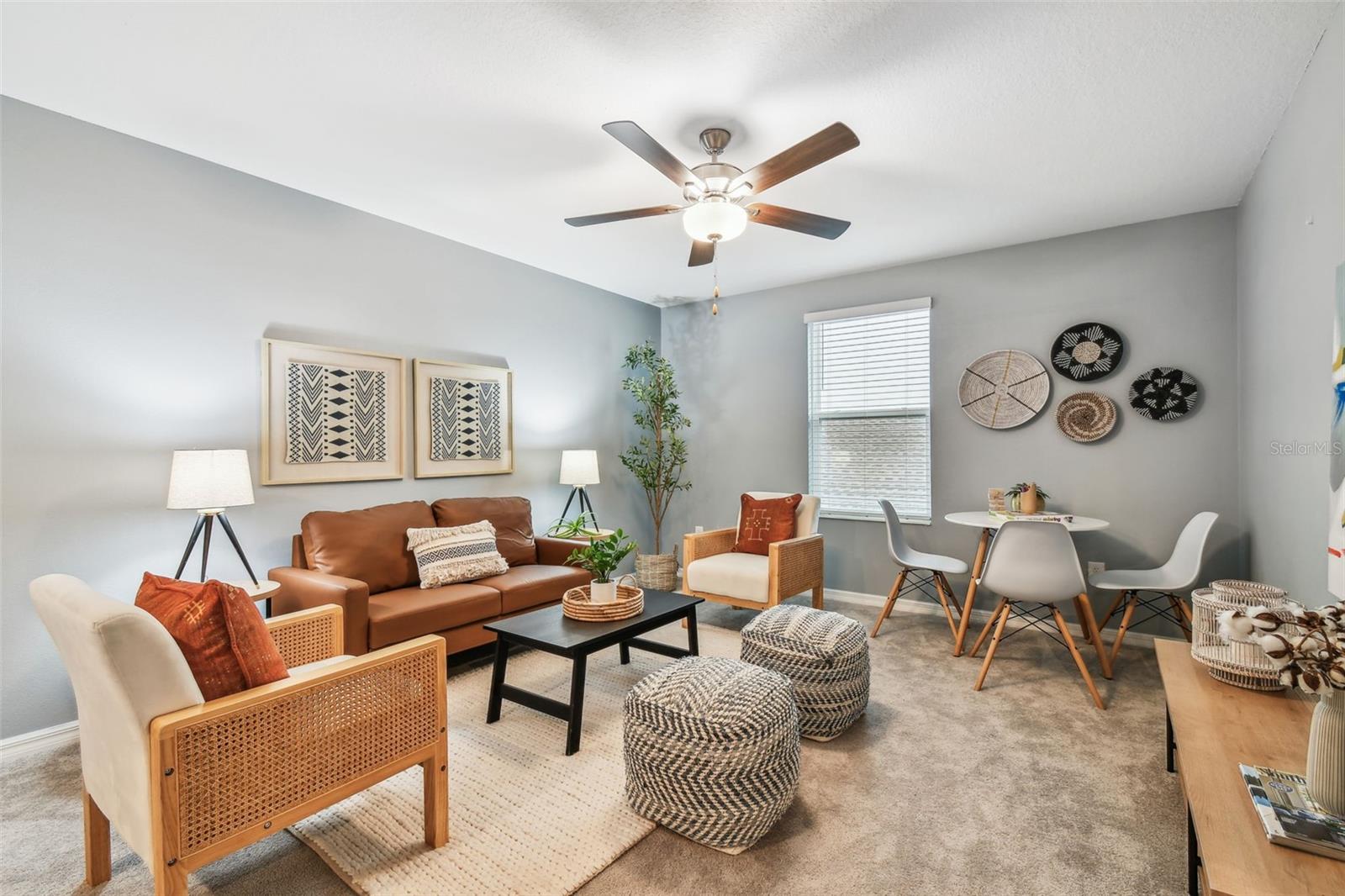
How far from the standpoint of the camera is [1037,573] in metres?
2.95

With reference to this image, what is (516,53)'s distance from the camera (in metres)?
2.16

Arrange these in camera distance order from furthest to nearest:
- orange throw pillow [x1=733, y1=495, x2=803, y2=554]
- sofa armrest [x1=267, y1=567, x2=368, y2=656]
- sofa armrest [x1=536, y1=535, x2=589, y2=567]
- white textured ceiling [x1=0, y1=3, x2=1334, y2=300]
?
orange throw pillow [x1=733, y1=495, x2=803, y2=554]
sofa armrest [x1=536, y1=535, x2=589, y2=567]
sofa armrest [x1=267, y1=567, x2=368, y2=656]
white textured ceiling [x1=0, y1=3, x2=1334, y2=300]

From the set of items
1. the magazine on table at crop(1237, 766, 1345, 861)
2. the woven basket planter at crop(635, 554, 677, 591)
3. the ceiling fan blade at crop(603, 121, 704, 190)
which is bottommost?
the woven basket planter at crop(635, 554, 677, 591)

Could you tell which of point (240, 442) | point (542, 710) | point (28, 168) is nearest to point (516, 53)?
point (28, 168)

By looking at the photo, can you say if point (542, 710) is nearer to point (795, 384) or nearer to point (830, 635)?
point (830, 635)

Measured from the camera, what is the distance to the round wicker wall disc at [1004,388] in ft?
13.3

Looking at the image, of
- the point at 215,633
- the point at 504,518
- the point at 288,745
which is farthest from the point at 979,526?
the point at 215,633

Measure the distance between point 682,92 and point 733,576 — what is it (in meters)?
2.69

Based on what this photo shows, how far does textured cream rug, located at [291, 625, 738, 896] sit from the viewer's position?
170 centimetres

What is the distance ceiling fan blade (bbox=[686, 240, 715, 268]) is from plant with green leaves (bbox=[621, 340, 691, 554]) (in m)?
2.12

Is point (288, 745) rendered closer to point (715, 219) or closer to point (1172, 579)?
point (715, 219)

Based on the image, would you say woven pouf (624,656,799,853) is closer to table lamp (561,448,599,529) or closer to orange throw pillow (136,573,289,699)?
orange throw pillow (136,573,289,699)

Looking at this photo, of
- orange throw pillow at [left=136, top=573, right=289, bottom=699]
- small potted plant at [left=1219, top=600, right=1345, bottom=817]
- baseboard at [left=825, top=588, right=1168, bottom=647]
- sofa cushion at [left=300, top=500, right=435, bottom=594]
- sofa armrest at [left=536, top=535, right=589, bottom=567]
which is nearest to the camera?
small potted plant at [left=1219, top=600, right=1345, bottom=817]

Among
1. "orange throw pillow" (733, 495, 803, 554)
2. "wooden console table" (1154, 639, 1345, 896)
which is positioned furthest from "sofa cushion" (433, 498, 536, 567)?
"wooden console table" (1154, 639, 1345, 896)
